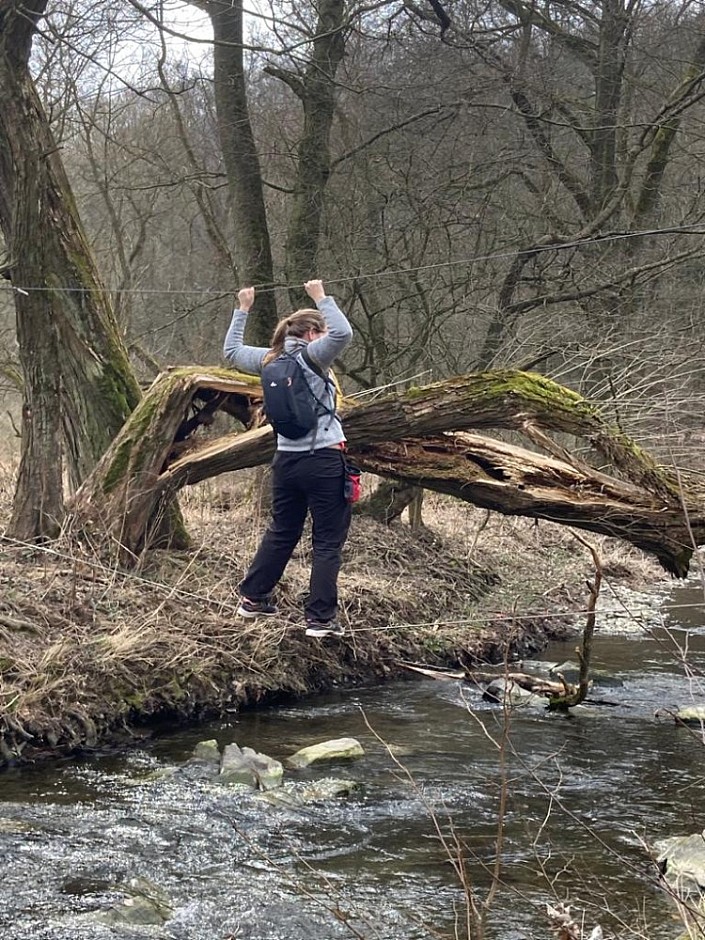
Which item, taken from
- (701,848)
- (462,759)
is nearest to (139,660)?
(462,759)

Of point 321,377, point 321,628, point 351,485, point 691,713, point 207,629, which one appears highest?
point 321,377

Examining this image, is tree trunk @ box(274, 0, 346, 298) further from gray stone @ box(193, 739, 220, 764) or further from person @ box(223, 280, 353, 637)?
gray stone @ box(193, 739, 220, 764)

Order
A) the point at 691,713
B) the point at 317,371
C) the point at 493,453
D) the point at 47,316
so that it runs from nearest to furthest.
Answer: the point at 317,371, the point at 691,713, the point at 493,453, the point at 47,316

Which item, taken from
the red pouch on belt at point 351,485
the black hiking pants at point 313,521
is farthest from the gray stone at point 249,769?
the red pouch on belt at point 351,485

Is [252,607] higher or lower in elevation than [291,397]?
lower

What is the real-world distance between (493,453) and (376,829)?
318 cm

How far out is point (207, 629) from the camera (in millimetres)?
8273

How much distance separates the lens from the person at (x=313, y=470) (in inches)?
251

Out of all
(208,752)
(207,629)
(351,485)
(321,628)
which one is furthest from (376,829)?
(207,629)

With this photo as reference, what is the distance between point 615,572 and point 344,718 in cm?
601

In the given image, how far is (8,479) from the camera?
464 inches

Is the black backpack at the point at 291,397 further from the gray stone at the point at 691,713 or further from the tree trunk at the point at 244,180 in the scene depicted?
the tree trunk at the point at 244,180

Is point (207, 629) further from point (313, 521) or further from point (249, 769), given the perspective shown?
point (313, 521)

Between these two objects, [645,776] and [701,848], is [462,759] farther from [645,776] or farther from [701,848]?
[701,848]
